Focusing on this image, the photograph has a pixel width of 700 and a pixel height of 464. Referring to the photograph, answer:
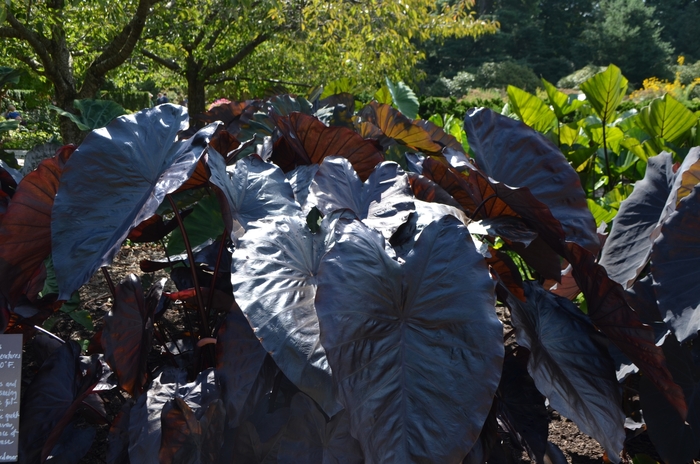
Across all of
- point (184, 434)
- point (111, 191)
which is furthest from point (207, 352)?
point (111, 191)

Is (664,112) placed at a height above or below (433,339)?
above

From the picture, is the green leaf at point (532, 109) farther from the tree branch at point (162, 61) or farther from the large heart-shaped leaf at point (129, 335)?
the tree branch at point (162, 61)

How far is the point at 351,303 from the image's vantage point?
1019 mm

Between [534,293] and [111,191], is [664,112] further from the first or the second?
[111,191]

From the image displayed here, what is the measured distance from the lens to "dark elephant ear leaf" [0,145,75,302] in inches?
52.0

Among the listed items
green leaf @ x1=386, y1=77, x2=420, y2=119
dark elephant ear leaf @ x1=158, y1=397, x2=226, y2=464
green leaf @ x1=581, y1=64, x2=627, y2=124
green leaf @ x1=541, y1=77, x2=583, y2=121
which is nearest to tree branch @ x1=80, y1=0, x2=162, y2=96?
green leaf @ x1=386, y1=77, x2=420, y2=119

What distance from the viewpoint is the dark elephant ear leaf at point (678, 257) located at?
3.96 feet

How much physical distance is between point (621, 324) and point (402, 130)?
41.5 inches

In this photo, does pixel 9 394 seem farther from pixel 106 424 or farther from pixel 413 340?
pixel 413 340

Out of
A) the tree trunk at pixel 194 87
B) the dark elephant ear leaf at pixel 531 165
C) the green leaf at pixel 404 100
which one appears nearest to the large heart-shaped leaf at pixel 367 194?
the dark elephant ear leaf at pixel 531 165

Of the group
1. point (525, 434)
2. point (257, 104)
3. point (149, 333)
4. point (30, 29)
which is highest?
point (30, 29)

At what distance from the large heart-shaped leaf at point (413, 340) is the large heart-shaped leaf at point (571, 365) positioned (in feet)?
0.41

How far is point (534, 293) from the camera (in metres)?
1.39

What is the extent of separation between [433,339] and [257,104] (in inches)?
69.3
